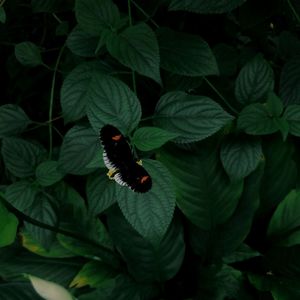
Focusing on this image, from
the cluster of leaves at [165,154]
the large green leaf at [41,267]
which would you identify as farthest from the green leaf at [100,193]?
the large green leaf at [41,267]

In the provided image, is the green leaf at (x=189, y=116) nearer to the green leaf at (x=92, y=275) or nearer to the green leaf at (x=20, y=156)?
the green leaf at (x=20, y=156)

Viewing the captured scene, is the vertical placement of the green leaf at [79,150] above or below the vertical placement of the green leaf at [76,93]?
below

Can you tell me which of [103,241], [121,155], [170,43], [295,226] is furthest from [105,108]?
[295,226]

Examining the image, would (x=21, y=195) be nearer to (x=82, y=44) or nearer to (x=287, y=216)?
(x=82, y=44)

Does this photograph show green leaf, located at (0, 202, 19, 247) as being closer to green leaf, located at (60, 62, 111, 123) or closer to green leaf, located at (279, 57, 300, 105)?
green leaf, located at (60, 62, 111, 123)

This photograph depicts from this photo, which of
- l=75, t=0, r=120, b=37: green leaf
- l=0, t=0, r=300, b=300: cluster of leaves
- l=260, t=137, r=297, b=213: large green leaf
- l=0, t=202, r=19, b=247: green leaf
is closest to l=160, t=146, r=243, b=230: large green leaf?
l=0, t=0, r=300, b=300: cluster of leaves

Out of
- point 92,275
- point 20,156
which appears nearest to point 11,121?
point 20,156

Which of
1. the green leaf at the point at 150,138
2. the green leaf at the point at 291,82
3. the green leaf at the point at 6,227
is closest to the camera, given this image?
the green leaf at the point at 6,227
